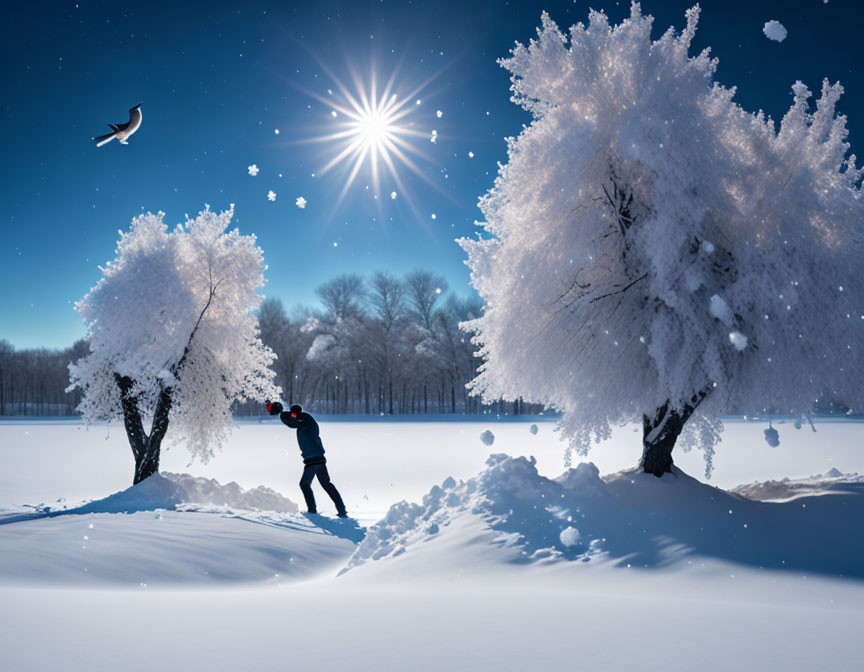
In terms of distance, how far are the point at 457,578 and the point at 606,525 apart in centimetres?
220

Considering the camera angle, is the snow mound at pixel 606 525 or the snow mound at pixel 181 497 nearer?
the snow mound at pixel 606 525

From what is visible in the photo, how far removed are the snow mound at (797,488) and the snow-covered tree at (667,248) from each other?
53.8 inches

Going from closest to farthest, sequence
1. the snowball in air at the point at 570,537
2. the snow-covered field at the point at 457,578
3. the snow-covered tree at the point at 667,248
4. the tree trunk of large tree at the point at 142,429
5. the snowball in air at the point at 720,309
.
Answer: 1. the snow-covered field at the point at 457,578
2. the snowball in air at the point at 570,537
3. the snowball in air at the point at 720,309
4. the snow-covered tree at the point at 667,248
5. the tree trunk of large tree at the point at 142,429

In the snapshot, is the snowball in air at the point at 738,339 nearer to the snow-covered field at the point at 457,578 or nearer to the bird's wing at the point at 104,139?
the snow-covered field at the point at 457,578

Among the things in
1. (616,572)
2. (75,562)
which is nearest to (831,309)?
(616,572)

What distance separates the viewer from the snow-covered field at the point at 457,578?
335cm

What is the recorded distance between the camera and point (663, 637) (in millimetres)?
3619

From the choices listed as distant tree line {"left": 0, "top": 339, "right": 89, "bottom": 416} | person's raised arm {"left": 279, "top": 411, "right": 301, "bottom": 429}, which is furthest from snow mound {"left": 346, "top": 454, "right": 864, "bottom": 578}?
distant tree line {"left": 0, "top": 339, "right": 89, "bottom": 416}

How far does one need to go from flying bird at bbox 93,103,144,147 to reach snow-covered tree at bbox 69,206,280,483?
5872 millimetres

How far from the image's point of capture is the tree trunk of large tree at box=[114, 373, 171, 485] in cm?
1357

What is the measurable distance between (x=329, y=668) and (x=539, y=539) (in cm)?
435

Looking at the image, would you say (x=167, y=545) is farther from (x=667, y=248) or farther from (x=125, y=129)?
(x=667, y=248)

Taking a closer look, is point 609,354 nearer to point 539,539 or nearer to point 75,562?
point 539,539

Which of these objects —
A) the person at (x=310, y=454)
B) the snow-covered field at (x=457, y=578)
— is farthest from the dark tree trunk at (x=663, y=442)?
the person at (x=310, y=454)
